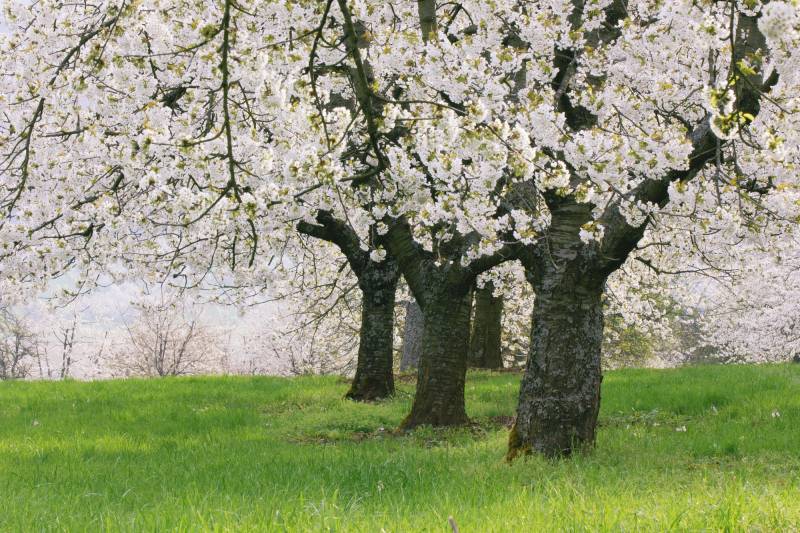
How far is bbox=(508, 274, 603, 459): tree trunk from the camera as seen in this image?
299 inches

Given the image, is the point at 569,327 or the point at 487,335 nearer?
the point at 569,327

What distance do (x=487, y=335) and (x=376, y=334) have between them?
19.7ft

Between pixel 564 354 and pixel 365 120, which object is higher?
pixel 365 120

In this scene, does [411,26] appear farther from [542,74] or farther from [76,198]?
[76,198]

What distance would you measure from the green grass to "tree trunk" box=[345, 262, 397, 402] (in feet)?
1.86

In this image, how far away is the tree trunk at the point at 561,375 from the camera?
25.0 feet

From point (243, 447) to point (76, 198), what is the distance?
17.2 ft

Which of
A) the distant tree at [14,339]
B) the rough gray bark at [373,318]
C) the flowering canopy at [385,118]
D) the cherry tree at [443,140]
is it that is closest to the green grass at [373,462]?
the rough gray bark at [373,318]

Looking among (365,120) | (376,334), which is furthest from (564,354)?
(376,334)

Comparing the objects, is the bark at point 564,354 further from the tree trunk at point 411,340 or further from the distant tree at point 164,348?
the distant tree at point 164,348

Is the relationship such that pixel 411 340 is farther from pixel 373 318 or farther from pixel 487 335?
pixel 373 318

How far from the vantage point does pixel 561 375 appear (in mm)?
7629

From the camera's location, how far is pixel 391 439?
381 inches

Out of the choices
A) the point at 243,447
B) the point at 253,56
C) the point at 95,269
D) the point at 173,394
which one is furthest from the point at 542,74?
the point at 173,394
